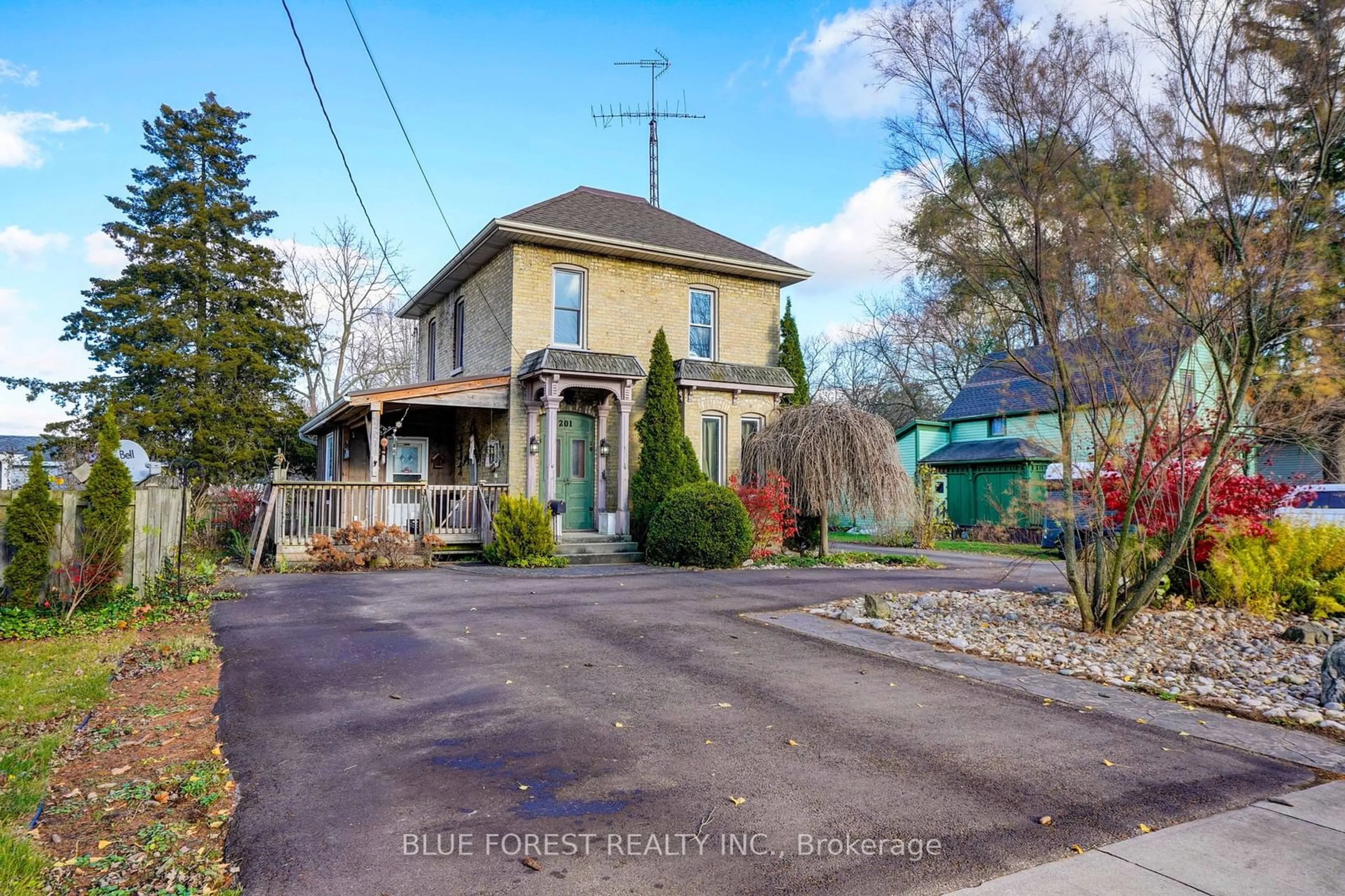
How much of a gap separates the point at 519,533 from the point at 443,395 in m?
3.34

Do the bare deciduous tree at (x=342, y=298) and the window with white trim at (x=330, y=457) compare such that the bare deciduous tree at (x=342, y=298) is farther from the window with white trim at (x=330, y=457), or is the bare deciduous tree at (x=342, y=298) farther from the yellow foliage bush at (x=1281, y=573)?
the yellow foliage bush at (x=1281, y=573)

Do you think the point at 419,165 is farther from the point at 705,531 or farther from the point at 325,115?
the point at 705,531

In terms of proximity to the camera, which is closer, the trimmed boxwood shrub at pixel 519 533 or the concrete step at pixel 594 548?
the trimmed boxwood shrub at pixel 519 533

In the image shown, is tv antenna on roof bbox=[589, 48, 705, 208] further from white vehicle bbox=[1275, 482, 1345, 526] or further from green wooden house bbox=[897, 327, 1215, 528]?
white vehicle bbox=[1275, 482, 1345, 526]

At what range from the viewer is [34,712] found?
4.74 meters

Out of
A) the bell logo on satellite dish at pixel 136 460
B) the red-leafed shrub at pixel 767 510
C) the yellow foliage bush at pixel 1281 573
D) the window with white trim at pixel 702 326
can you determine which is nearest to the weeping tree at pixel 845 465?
the red-leafed shrub at pixel 767 510

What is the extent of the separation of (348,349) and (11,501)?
92.7 feet

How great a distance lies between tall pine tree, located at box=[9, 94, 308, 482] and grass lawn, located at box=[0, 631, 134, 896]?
17.2 metres

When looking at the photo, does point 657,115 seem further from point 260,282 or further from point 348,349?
point 348,349

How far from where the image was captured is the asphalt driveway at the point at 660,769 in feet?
9.59

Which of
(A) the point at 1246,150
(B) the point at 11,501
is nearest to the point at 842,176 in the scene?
(A) the point at 1246,150

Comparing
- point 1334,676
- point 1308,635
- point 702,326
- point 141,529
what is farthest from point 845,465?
point 141,529

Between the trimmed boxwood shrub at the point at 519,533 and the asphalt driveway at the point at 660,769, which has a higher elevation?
the trimmed boxwood shrub at the point at 519,533

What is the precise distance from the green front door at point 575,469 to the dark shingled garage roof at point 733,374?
236 cm
